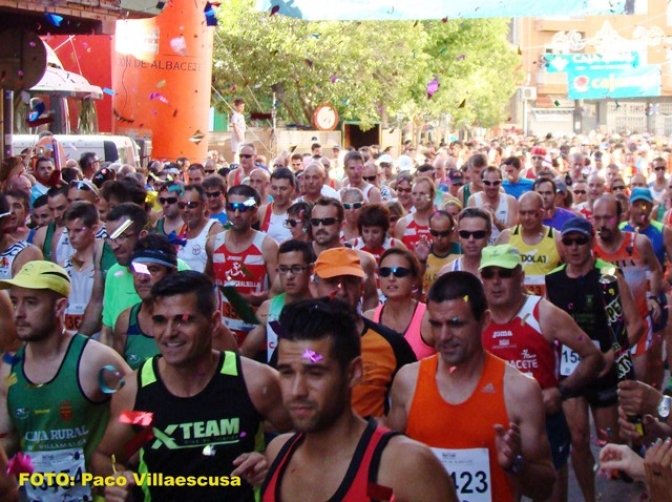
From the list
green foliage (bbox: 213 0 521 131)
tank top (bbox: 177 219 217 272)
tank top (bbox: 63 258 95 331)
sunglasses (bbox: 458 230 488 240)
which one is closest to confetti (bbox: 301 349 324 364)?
sunglasses (bbox: 458 230 488 240)

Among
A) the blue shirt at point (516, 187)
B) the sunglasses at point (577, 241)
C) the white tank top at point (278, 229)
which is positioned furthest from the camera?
the blue shirt at point (516, 187)

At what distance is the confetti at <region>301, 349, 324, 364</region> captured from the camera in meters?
3.33

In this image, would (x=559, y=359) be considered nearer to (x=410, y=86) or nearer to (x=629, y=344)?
(x=629, y=344)

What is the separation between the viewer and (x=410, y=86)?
1505 inches

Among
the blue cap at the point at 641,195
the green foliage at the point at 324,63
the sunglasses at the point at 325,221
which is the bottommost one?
the sunglasses at the point at 325,221

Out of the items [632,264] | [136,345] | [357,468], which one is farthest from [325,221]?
[357,468]

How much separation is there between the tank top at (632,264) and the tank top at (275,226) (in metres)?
2.99

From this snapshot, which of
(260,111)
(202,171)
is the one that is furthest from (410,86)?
(202,171)

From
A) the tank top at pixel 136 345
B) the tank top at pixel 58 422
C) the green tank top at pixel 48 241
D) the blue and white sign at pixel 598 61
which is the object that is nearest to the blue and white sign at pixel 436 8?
the green tank top at pixel 48 241

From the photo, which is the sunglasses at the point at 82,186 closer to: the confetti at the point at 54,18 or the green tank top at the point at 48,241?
the green tank top at the point at 48,241

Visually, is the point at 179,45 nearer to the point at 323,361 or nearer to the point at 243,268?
the point at 243,268

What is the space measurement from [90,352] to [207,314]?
0.78 metres

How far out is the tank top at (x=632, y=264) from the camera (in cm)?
905

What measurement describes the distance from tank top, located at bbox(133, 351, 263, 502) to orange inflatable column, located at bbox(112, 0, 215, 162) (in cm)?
1620
